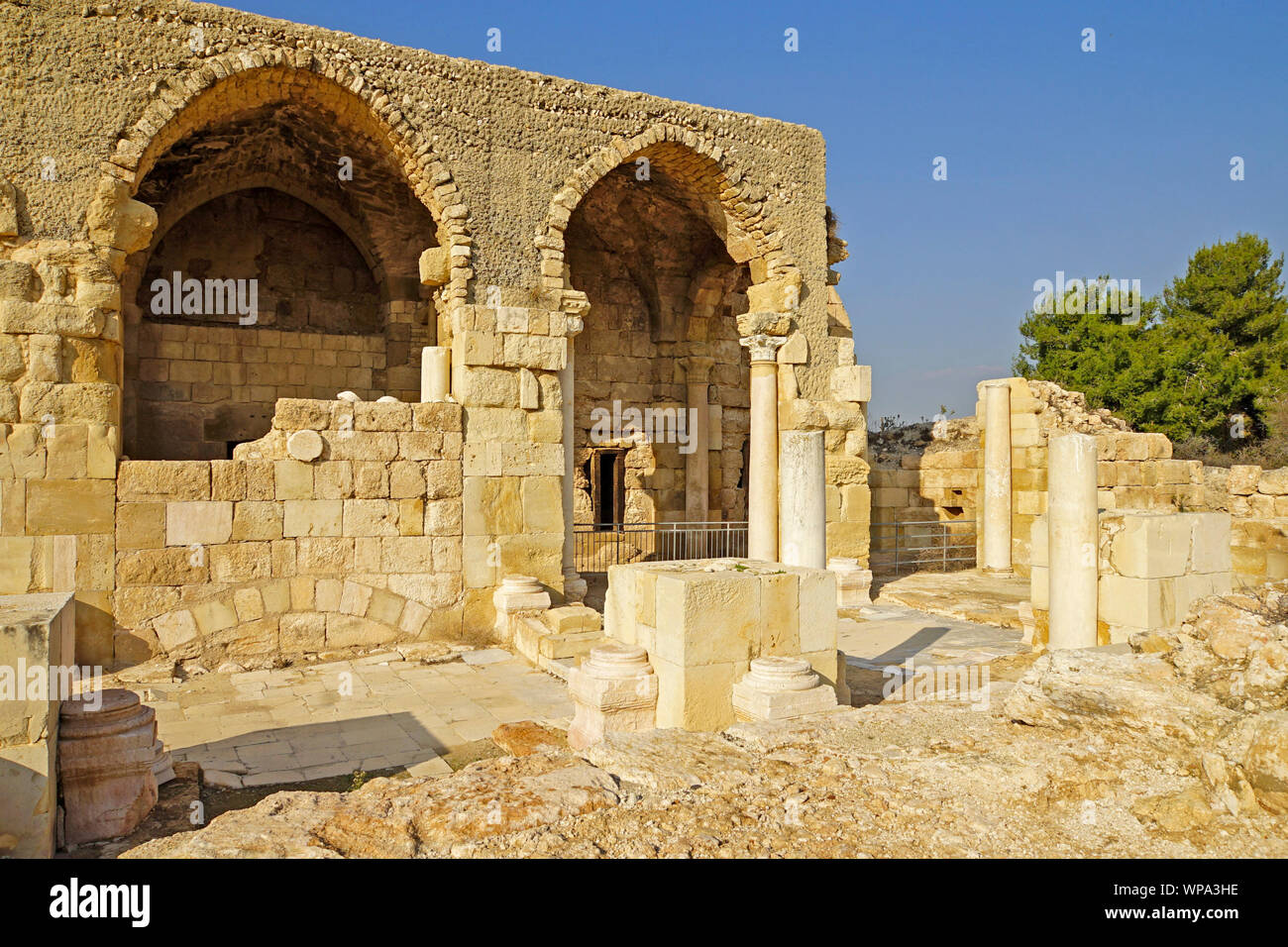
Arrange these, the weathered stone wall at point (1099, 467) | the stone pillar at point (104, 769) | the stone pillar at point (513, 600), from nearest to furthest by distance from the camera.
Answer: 1. the stone pillar at point (104, 769)
2. the stone pillar at point (513, 600)
3. the weathered stone wall at point (1099, 467)

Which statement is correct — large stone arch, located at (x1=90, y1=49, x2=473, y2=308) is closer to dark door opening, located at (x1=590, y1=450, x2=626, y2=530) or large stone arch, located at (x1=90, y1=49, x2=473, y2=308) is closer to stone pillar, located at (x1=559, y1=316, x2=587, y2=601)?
stone pillar, located at (x1=559, y1=316, x2=587, y2=601)

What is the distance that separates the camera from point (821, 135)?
11.3 m

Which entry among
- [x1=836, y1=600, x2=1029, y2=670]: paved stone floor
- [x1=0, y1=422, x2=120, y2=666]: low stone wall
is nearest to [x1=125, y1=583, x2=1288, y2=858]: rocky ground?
[x1=836, y1=600, x2=1029, y2=670]: paved stone floor

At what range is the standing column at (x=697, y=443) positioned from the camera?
15.1 meters

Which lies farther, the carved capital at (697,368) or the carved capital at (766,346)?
the carved capital at (697,368)

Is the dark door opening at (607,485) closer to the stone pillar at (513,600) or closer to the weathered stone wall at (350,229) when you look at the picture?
the weathered stone wall at (350,229)

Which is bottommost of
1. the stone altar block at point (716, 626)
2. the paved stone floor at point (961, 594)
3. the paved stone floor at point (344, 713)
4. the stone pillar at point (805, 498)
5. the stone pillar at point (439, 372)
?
the paved stone floor at point (344, 713)

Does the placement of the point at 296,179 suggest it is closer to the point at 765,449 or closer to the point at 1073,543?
the point at 765,449

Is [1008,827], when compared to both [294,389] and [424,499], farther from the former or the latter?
[294,389]

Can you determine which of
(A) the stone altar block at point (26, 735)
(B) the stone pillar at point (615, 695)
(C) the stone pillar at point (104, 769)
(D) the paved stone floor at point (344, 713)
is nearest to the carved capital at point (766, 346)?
(D) the paved stone floor at point (344, 713)

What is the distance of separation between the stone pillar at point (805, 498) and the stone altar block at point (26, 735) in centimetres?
739

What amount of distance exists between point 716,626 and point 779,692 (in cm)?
51

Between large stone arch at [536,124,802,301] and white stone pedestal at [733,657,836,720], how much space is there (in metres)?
5.57
